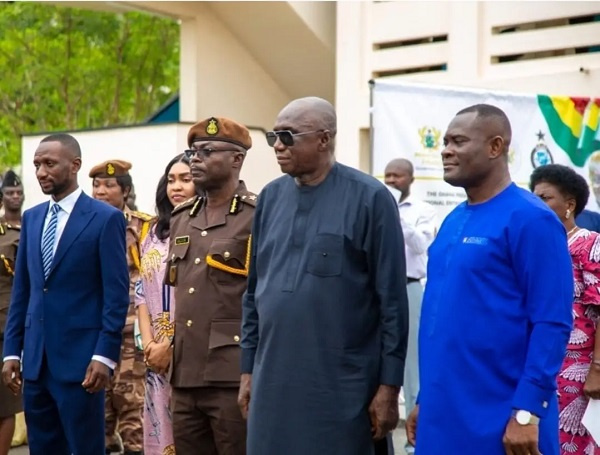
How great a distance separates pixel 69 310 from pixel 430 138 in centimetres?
512

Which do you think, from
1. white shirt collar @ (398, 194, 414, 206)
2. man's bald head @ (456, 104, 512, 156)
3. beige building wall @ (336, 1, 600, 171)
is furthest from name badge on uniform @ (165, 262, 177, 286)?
beige building wall @ (336, 1, 600, 171)

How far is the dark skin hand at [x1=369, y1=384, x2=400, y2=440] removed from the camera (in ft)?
17.7

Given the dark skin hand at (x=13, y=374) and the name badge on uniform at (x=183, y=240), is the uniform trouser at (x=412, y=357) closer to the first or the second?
the dark skin hand at (x=13, y=374)

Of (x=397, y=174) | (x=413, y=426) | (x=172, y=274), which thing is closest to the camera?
(x=413, y=426)

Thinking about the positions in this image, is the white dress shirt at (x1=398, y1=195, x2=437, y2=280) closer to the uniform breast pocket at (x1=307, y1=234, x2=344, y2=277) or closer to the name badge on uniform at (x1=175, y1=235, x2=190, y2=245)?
the name badge on uniform at (x1=175, y1=235, x2=190, y2=245)

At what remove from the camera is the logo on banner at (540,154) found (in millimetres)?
11953

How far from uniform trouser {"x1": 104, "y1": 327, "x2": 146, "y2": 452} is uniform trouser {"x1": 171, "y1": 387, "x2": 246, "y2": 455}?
3583 mm

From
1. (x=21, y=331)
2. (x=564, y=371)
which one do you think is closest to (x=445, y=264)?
(x=564, y=371)

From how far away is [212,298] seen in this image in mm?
6449

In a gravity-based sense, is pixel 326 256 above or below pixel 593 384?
above

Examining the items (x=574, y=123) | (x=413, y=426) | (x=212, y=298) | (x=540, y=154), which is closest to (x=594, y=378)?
(x=413, y=426)

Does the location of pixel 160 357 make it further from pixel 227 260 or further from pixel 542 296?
pixel 542 296

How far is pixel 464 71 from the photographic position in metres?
16.2

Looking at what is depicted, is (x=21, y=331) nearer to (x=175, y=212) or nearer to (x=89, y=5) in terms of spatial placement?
(x=175, y=212)
